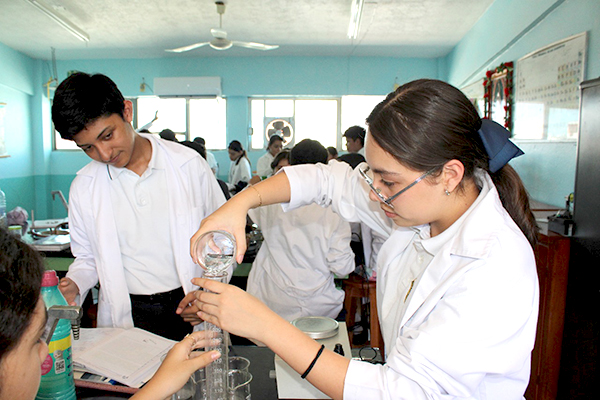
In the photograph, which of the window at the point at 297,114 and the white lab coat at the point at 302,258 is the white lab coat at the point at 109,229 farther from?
the window at the point at 297,114

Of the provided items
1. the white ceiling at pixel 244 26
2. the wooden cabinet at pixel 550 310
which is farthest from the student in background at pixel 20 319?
the white ceiling at pixel 244 26

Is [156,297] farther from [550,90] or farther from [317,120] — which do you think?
[317,120]

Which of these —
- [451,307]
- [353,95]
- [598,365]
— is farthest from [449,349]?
[353,95]

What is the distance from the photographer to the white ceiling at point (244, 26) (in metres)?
5.59

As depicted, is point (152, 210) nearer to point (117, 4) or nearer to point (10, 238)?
point (10, 238)

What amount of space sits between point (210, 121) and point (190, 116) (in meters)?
0.42

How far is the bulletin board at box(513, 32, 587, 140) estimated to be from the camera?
3.28m

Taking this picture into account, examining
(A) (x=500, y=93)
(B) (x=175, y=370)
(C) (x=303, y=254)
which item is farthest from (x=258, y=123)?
(B) (x=175, y=370)

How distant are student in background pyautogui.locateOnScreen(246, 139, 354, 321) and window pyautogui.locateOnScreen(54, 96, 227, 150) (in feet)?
20.5

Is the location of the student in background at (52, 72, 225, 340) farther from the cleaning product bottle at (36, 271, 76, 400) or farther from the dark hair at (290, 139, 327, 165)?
the dark hair at (290, 139, 327, 165)

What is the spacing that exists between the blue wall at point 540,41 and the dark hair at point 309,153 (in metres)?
2.11

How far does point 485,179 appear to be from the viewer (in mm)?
1010

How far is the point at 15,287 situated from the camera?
658 millimetres

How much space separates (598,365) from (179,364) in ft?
6.33
